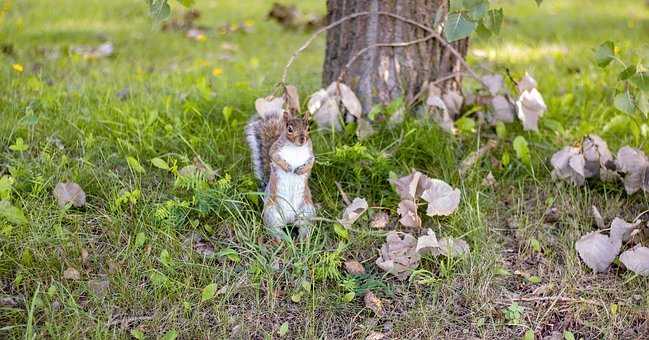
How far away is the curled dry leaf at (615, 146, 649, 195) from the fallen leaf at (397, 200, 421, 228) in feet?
2.81

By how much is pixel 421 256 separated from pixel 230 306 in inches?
26.9

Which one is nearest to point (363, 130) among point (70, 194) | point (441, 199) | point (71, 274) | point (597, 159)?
point (441, 199)

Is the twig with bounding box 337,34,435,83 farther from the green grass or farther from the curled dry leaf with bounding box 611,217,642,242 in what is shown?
the curled dry leaf with bounding box 611,217,642,242

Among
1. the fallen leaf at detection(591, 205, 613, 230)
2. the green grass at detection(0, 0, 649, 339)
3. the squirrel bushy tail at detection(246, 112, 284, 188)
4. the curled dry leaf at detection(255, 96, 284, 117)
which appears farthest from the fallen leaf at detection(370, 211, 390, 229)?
the fallen leaf at detection(591, 205, 613, 230)

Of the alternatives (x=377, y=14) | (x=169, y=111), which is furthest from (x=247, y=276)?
(x=377, y=14)

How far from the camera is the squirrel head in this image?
8.08ft

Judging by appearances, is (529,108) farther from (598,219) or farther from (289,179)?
(289,179)

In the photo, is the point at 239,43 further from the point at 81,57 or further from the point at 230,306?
the point at 230,306

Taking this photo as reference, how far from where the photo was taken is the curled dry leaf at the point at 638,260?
97.9 inches

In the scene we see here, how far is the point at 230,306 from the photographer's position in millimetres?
2377

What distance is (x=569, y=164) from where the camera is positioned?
2.85m

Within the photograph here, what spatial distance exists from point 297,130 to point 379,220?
491 millimetres

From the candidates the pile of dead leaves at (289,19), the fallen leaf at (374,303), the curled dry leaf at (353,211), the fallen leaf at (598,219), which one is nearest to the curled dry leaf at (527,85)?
the fallen leaf at (598,219)

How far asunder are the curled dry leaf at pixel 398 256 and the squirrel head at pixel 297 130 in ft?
1.51
